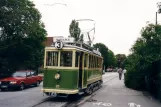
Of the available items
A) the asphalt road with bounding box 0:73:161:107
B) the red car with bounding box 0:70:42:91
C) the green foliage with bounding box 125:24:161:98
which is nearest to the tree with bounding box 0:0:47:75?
the red car with bounding box 0:70:42:91

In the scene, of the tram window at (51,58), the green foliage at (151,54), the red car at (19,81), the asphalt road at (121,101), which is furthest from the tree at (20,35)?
the tram window at (51,58)

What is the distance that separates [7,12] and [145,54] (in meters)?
21.6

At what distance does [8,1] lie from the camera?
3553cm

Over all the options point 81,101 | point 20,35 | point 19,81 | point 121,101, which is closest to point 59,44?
point 81,101

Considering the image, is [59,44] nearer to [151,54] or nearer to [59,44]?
[59,44]

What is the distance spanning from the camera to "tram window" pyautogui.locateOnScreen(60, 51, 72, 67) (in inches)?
617

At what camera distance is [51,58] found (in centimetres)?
1595

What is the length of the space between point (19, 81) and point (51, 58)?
7.80 m

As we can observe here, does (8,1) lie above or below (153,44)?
above

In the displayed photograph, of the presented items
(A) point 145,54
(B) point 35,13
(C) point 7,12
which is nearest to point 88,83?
(A) point 145,54

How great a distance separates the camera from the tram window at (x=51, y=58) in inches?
623

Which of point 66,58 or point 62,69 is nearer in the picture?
point 62,69

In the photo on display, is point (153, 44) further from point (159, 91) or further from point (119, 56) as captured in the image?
point (119, 56)

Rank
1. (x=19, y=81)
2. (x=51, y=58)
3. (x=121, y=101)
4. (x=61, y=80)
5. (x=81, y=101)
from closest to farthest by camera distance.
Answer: (x=61, y=80), (x=51, y=58), (x=81, y=101), (x=121, y=101), (x=19, y=81)
